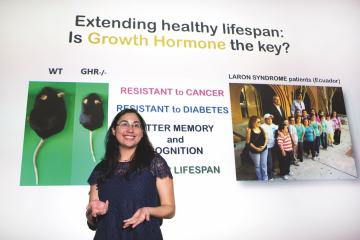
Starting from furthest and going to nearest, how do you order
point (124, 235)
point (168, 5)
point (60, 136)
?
Answer: point (168, 5), point (60, 136), point (124, 235)

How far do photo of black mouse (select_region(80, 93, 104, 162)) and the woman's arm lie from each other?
66 centimetres

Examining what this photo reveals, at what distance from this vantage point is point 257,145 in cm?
230

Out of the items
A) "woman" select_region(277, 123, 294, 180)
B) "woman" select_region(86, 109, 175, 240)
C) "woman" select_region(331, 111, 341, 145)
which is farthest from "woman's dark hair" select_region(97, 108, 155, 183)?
"woman" select_region(331, 111, 341, 145)

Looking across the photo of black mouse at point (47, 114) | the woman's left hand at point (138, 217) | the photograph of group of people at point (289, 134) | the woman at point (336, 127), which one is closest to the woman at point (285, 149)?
the photograph of group of people at point (289, 134)

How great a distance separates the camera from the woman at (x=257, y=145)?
2256 millimetres

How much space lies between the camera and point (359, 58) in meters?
2.67

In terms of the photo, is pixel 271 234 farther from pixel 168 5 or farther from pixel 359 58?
pixel 168 5

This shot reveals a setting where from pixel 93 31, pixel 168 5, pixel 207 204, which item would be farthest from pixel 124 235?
pixel 168 5

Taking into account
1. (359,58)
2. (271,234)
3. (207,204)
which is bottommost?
(271,234)

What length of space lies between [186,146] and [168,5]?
1065mm

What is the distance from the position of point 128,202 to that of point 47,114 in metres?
0.88

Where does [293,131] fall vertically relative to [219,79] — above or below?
below

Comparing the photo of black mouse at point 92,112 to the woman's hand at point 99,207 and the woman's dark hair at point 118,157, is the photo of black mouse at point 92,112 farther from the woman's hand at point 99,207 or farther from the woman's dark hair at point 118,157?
the woman's hand at point 99,207

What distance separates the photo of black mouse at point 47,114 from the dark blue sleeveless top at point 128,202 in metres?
0.64
